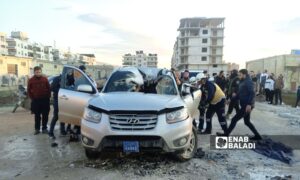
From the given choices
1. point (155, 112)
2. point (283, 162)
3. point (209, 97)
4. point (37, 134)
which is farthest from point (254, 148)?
point (37, 134)

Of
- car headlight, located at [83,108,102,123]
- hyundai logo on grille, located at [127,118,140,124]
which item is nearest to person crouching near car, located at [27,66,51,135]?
car headlight, located at [83,108,102,123]

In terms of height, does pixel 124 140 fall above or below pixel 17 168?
above

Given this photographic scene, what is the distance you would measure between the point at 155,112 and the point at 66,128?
4.48m

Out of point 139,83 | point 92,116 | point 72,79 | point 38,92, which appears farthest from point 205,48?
point 92,116

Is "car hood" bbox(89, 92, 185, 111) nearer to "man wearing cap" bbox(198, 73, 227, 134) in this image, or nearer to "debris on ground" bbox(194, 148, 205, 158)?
"debris on ground" bbox(194, 148, 205, 158)

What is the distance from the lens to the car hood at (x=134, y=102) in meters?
4.97

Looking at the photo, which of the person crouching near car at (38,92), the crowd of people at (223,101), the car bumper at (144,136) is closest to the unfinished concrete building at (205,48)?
the crowd of people at (223,101)

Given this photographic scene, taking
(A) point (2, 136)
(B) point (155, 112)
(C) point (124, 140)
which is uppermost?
(B) point (155, 112)

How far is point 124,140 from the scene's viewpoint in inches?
191

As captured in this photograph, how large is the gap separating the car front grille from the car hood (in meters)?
0.11

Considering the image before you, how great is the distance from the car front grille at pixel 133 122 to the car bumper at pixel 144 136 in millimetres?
53

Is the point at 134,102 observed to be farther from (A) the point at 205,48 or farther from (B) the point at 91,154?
(A) the point at 205,48

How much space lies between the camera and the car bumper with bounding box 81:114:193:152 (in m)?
4.84

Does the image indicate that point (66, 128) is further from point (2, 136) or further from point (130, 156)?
point (130, 156)
